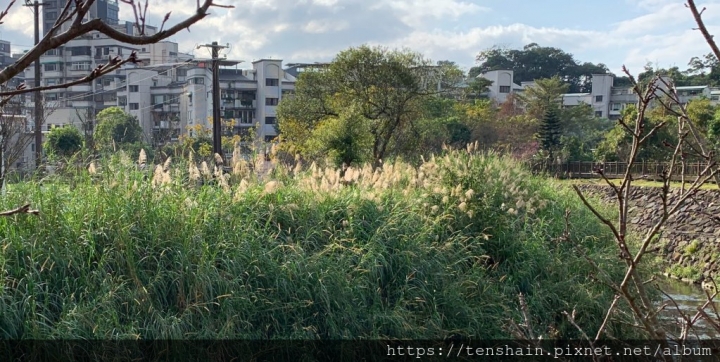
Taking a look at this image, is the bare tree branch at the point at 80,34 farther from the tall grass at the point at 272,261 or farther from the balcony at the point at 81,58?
the balcony at the point at 81,58

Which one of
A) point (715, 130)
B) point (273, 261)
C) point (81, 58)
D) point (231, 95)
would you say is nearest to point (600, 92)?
point (231, 95)

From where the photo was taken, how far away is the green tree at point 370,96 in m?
15.3

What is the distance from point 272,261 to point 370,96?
1133cm

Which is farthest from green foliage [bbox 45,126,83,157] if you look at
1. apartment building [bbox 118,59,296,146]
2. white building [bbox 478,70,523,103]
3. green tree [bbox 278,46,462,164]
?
white building [bbox 478,70,523,103]

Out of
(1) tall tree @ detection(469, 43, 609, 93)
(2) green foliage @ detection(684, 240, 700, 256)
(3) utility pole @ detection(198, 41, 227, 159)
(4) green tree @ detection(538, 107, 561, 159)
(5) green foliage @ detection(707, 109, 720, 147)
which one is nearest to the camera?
(2) green foliage @ detection(684, 240, 700, 256)

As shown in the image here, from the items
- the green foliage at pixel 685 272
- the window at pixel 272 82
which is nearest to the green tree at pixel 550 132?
the green foliage at pixel 685 272

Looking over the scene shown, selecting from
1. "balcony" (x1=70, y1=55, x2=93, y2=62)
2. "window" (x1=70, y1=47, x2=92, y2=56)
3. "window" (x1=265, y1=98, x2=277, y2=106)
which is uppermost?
"window" (x1=70, y1=47, x2=92, y2=56)

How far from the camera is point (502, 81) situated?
1369 inches

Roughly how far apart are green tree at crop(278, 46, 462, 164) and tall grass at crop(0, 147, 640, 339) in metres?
9.01

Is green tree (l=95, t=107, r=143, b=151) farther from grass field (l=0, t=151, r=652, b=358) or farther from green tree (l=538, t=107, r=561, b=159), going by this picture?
grass field (l=0, t=151, r=652, b=358)

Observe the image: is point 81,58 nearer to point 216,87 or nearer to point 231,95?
point 231,95

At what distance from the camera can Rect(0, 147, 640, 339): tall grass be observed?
12.4 feet

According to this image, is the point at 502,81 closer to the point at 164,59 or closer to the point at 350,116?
the point at 164,59

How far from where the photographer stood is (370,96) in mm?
15336
